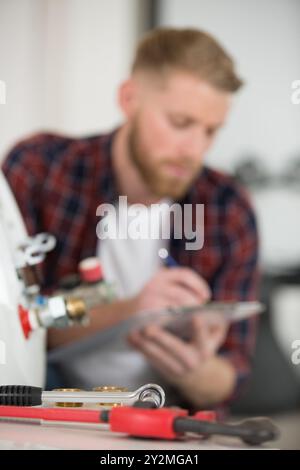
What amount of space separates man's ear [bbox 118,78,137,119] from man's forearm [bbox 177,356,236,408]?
1.46 ft

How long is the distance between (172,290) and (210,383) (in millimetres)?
179

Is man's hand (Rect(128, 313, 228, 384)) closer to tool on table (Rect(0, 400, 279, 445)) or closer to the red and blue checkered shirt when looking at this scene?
→ the red and blue checkered shirt

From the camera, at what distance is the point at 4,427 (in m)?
0.46

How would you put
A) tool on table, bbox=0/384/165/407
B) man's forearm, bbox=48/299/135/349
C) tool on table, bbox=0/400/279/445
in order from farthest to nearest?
man's forearm, bbox=48/299/135/349 → tool on table, bbox=0/384/165/407 → tool on table, bbox=0/400/279/445

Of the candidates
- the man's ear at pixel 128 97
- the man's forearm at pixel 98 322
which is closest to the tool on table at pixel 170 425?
the man's forearm at pixel 98 322

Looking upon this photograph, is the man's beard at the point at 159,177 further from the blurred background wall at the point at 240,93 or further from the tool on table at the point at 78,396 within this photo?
the tool on table at the point at 78,396

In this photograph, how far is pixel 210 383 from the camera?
998mm

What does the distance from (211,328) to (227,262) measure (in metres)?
0.11

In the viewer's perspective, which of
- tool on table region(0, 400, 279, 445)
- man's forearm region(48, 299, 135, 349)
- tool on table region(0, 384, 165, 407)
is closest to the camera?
tool on table region(0, 400, 279, 445)

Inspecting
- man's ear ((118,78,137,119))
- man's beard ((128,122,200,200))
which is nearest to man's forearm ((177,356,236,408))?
man's beard ((128,122,200,200))

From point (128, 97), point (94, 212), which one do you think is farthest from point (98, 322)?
point (128, 97)

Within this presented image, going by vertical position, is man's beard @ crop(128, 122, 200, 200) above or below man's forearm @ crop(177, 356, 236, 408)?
above

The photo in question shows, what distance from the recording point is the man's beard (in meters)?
0.99

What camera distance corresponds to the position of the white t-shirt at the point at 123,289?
0.98 meters
